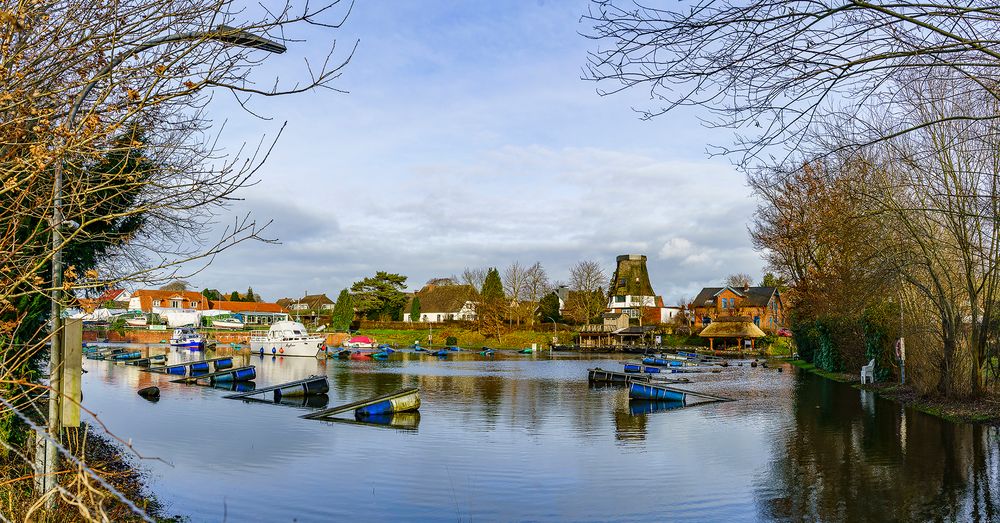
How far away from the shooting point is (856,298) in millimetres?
27484

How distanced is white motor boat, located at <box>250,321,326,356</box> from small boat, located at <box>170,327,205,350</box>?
21.8 feet

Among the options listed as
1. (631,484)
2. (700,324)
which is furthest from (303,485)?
(700,324)

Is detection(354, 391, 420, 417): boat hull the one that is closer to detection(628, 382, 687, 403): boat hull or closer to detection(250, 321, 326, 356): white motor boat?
detection(628, 382, 687, 403): boat hull

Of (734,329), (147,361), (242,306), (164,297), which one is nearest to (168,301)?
(164,297)

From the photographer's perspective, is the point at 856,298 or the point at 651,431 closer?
the point at 651,431

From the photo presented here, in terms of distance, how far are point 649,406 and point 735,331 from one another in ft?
192

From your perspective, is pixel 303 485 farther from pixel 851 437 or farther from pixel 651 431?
pixel 851 437

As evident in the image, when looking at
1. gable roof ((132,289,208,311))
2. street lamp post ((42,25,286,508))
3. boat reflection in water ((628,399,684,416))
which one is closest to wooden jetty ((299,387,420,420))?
boat reflection in water ((628,399,684,416))

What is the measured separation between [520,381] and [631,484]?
27.9m

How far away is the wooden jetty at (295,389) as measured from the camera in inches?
1238

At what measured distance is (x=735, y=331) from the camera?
84.8 m

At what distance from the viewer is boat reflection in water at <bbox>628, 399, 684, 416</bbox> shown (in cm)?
2830

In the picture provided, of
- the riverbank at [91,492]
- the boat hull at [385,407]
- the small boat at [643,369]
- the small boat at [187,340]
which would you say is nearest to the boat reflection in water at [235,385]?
the boat hull at [385,407]

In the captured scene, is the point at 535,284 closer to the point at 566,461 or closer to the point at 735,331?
the point at 735,331
